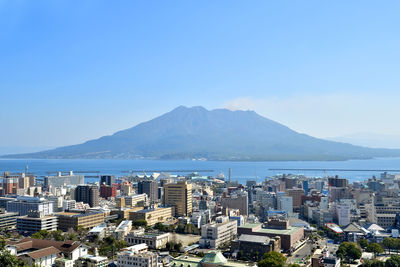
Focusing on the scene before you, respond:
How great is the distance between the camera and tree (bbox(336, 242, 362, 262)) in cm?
1457

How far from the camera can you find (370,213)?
74.8 feet

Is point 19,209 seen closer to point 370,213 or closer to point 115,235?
point 115,235

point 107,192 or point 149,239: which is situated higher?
point 107,192

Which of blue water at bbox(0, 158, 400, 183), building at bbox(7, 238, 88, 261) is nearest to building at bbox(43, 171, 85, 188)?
blue water at bbox(0, 158, 400, 183)

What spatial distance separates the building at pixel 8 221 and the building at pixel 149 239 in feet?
26.9

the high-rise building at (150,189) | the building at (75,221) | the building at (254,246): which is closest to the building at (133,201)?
the high-rise building at (150,189)

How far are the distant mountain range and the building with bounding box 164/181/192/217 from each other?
277 ft

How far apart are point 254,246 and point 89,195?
17.7 m

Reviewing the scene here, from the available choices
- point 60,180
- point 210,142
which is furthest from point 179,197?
point 210,142

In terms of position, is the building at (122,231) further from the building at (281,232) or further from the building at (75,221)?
the building at (281,232)

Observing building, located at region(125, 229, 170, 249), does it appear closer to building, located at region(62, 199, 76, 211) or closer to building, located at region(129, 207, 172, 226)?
building, located at region(129, 207, 172, 226)

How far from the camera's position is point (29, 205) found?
2406 centimetres

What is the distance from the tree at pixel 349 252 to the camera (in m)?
14.6

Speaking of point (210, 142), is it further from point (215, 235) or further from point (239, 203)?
point (215, 235)
